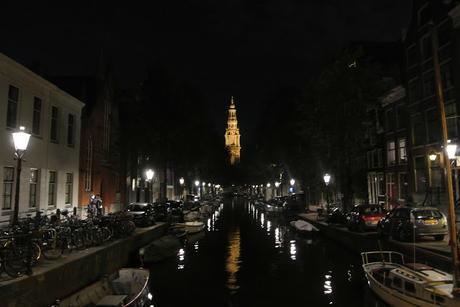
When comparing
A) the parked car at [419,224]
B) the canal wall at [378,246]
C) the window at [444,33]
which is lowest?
the canal wall at [378,246]

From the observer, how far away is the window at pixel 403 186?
123 ft

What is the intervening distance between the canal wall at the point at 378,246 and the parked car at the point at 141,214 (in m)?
13.7

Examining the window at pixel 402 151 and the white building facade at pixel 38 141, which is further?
the window at pixel 402 151

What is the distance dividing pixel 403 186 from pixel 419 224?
18.4 metres

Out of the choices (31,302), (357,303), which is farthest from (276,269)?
(31,302)

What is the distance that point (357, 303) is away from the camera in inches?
612

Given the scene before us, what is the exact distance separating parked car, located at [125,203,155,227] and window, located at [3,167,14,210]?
32.9ft

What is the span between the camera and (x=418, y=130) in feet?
118

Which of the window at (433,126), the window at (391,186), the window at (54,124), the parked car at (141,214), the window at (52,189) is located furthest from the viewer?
the window at (391,186)

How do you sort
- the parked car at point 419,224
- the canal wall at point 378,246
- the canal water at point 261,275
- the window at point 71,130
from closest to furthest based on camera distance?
the canal water at point 261,275, the canal wall at point 378,246, the parked car at point 419,224, the window at point 71,130

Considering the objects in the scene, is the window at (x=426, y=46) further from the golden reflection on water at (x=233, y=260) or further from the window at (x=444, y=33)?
the golden reflection on water at (x=233, y=260)

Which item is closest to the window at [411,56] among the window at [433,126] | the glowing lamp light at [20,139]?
Answer: the window at [433,126]

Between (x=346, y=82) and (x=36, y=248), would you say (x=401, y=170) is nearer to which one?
(x=346, y=82)

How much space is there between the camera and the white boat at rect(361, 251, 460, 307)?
40.2ft
